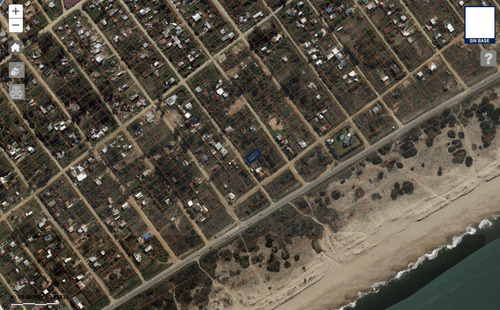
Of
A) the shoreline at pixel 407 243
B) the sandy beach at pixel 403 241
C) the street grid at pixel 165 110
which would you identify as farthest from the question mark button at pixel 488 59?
the shoreline at pixel 407 243

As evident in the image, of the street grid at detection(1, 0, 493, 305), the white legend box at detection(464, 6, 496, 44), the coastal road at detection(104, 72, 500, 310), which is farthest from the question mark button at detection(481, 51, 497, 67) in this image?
the coastal road at detection(104, 72, 500, 310)

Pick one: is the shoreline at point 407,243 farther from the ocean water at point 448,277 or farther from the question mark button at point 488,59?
the question mark button at point 488,59

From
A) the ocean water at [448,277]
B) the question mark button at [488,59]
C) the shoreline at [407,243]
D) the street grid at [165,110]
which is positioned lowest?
the ocean water at [448,277]

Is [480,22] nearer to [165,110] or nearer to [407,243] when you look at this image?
[407,243]

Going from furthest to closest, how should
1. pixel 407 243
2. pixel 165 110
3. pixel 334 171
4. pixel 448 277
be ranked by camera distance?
pixel 165 110 → pixel 448 277 → pixel 407 243 → pixel 334 171

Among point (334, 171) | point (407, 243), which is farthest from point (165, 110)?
point (407, 243)

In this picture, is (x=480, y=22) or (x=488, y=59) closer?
(x=488, y=59)

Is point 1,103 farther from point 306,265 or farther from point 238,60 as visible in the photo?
point 306,265
